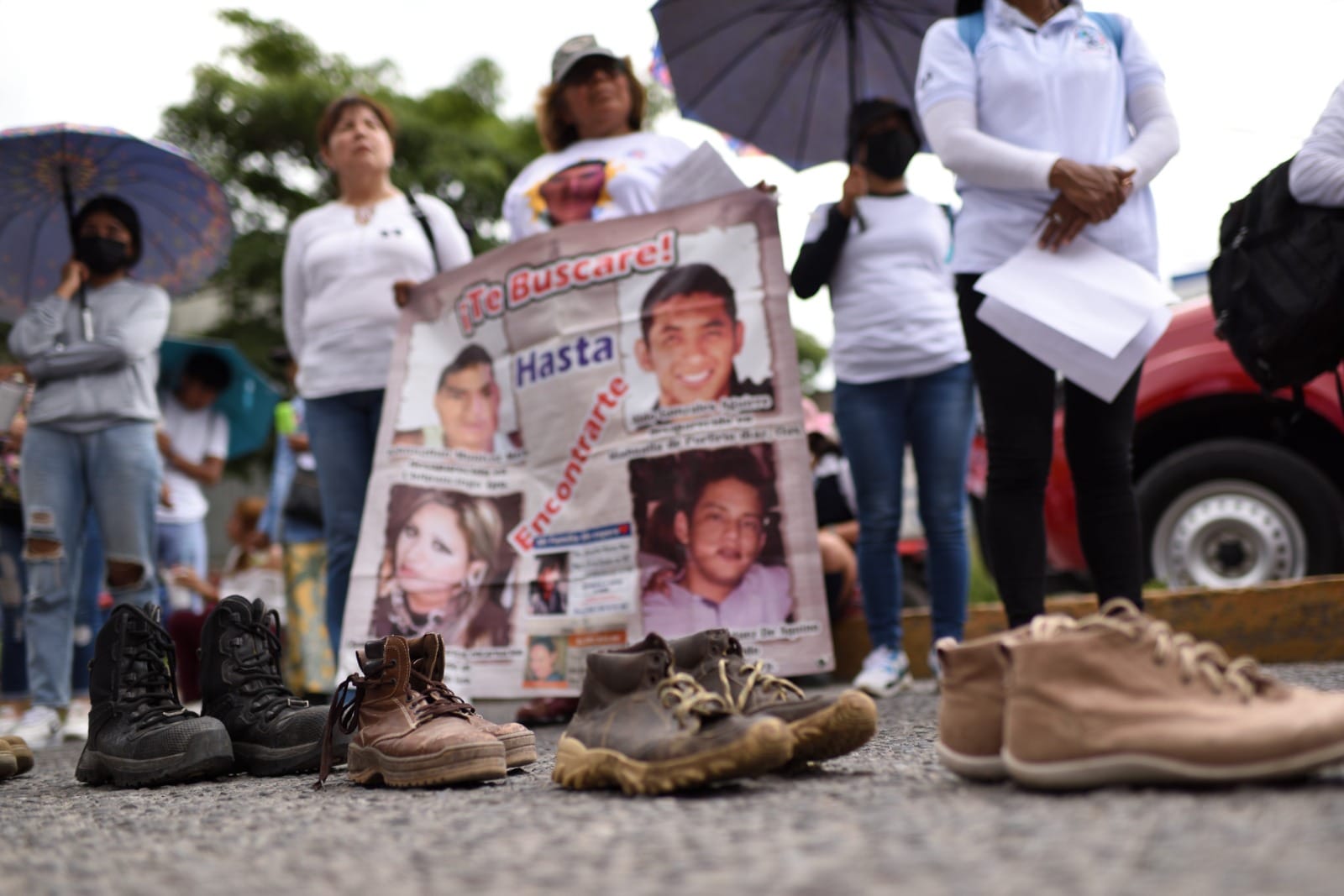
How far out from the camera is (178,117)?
17.6m

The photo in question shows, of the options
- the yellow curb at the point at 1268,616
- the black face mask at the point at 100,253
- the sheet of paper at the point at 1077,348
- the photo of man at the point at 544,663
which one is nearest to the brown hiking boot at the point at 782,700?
the sheet of paper at the point at 1077,348

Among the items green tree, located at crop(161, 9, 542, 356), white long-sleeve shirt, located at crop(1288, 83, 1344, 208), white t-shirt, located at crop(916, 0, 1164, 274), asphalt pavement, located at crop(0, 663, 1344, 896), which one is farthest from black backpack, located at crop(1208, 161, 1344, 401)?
green tree, located at crop(161, 9, 542, 356)

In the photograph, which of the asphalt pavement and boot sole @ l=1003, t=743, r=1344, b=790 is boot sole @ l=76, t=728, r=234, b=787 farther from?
boot sole @ l=1003, t=743, r=1344, b=790

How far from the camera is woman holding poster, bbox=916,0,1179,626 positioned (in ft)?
9.38

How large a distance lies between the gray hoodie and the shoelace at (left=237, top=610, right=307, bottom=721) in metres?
1.87

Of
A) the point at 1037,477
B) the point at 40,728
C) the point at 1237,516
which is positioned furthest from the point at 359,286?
the point at 1237,516

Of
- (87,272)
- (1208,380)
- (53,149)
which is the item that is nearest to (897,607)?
(1208,380)

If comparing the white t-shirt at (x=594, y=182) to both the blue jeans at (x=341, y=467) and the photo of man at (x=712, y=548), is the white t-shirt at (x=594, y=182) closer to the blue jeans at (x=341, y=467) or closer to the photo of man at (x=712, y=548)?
the blue jeans at (x=341, y=467)

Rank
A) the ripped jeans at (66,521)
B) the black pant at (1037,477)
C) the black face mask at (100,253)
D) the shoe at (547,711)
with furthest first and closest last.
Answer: the black face mask at (100,253) < the ripped jeans at (66,521) < the shoe at (547,711) < the black pant at (1037,477)

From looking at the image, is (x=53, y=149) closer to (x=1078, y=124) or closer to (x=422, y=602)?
(x=422, y=602)

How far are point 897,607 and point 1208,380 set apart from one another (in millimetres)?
1826

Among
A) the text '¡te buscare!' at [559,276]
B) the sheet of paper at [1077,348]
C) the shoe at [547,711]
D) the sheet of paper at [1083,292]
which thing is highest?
the text '¡te buscare!' at [559,276]

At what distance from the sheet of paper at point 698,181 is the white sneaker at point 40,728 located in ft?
8.87

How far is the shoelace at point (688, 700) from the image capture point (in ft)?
6.35
